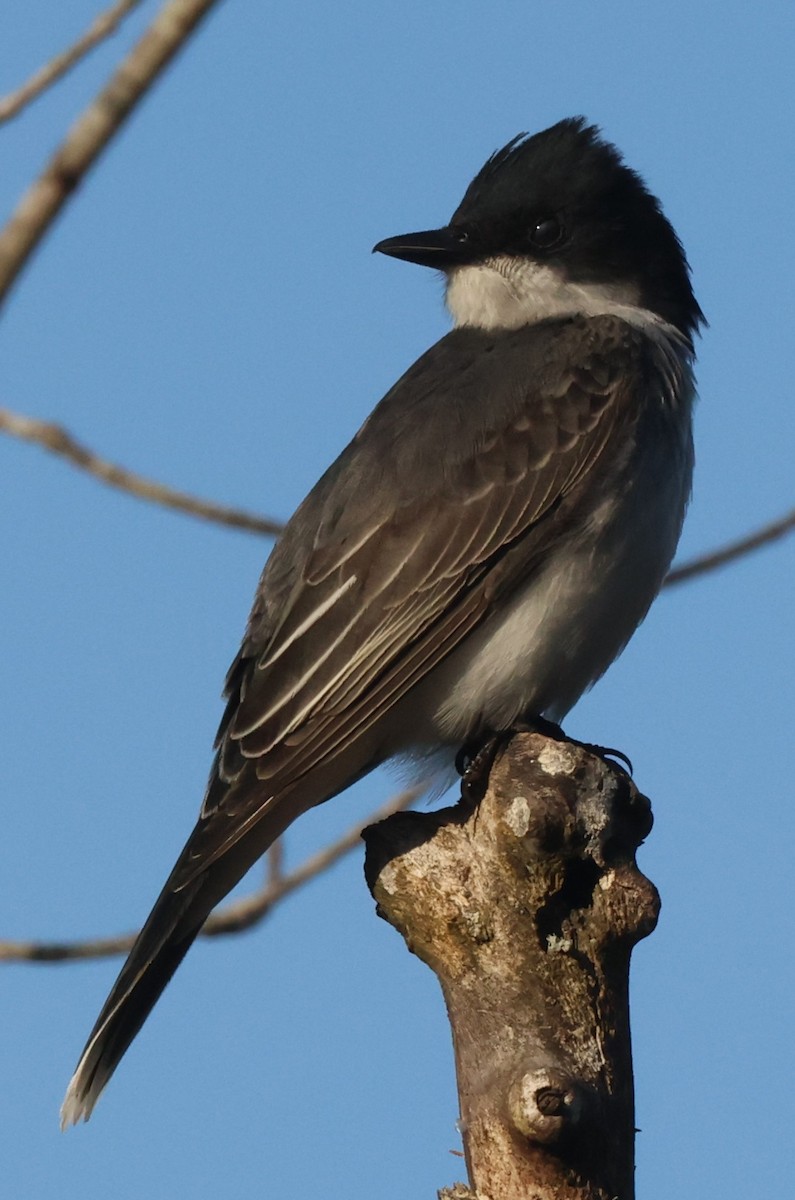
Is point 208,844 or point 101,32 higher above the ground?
point 101,32

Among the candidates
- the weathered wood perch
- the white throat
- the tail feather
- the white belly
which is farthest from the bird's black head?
the weathered wood perch

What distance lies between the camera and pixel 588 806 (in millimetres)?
4871

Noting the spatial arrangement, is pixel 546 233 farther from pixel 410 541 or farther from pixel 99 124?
pixel 99 124

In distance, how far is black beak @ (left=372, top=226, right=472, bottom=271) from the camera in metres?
8.02

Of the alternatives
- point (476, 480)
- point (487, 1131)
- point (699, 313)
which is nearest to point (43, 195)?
point (487, 1131)

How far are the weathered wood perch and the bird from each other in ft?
4.47

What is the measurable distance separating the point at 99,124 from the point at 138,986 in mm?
4417

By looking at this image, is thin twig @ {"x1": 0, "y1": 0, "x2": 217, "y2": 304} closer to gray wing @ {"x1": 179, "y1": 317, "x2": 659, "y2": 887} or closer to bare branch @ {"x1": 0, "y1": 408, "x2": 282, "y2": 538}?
bare branch @ {"x1": 0, "y1": 408, "x2": 282, "y2": 538}

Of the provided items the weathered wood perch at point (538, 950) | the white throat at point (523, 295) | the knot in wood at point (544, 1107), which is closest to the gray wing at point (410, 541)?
the white throat at point (523, 295)

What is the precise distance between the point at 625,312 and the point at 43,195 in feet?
19.3

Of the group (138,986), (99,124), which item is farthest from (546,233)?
(99,124)

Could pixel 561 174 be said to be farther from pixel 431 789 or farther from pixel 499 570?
pixel 431 789

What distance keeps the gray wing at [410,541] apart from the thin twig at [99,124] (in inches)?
162

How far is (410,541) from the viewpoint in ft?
22.9
